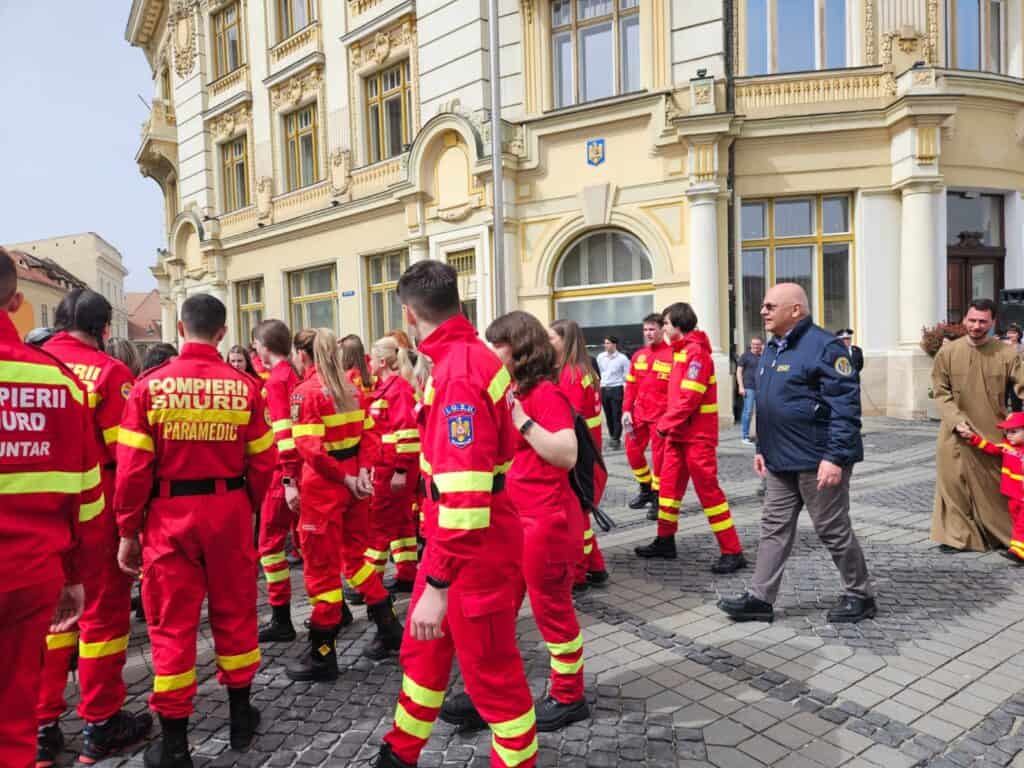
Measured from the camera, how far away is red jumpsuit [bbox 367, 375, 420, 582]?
16.3ft

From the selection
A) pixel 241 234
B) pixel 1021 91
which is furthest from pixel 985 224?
pixel 241 234

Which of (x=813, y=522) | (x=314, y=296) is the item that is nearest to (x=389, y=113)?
(x=314, y=296)

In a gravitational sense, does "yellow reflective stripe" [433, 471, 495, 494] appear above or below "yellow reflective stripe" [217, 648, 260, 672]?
above

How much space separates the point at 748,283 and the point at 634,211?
8.94 ft

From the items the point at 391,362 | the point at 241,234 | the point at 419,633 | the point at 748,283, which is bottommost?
the point at 419,633

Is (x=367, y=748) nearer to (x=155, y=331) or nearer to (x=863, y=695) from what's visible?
(x=863, y=695)

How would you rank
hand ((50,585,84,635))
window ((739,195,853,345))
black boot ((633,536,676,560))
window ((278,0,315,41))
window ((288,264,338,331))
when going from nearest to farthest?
hand ((50,585,84,635)), black boot ((633,536,676,560)), window ((739,195,853,345)), window ((278,0,315,41)), window ((288,264,338,331))

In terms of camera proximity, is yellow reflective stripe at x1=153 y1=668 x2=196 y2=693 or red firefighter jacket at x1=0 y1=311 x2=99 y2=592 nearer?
red firefighter jacket at x1=0 y1=311 x2=99 y2=592

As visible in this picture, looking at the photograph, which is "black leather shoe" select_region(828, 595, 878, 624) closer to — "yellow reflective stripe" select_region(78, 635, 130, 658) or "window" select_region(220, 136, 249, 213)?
"yellow reflective stripe" select_region(78, 635, 130, 658)

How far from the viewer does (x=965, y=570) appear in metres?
5.39

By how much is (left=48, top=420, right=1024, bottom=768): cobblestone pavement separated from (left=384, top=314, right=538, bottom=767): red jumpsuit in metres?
0.61

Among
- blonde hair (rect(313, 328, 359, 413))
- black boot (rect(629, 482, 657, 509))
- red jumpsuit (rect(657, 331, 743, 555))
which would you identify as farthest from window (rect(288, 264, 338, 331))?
blonde hair (rect(313, 328, 359, 413))

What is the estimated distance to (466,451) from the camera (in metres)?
2.42

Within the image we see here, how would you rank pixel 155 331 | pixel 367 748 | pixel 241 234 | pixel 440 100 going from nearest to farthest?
pixel 367 748
pixel 440 100
pixel 241 234
pixel 155 331
